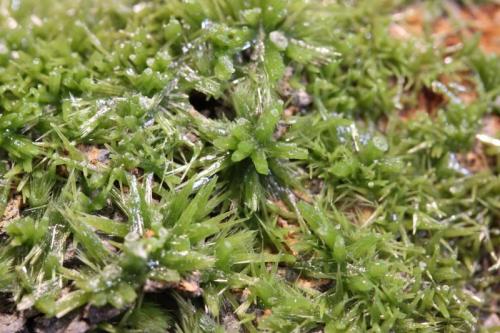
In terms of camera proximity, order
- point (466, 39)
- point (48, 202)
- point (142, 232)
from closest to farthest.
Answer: point (142, 232) → point (48, 202) → point (466, 39)

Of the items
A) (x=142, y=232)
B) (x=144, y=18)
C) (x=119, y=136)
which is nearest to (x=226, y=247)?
(x=142, y=232)

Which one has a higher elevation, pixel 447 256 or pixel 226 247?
pixel 226 247

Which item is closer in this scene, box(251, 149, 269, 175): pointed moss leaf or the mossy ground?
the mossy ground

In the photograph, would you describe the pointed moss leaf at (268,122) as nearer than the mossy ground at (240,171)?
No

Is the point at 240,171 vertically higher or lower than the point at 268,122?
lower

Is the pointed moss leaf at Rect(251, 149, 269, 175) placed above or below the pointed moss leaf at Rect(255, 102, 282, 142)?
below

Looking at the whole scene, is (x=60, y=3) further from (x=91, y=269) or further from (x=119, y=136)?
(x=91, y=269)

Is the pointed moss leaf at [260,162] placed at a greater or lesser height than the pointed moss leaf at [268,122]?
lesser

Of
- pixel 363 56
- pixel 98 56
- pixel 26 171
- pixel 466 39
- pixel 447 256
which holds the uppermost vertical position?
pixel 98 56
